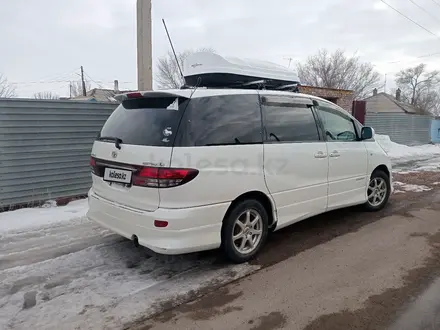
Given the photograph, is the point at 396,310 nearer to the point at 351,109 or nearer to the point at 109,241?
the point at 109,241

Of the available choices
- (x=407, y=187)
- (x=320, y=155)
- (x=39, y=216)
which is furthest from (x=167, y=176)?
(x=407, y=187)

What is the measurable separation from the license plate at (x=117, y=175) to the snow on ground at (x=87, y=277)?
0.93 metres

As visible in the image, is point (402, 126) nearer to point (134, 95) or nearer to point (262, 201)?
point (262, 201)

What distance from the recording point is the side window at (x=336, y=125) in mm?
4520

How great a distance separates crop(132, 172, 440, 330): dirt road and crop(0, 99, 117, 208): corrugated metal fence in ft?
12.6

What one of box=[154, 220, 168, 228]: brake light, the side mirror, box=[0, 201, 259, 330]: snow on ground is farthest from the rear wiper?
the side mirror

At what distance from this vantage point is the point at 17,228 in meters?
4.75

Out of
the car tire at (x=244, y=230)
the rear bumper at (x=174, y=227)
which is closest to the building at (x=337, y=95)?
the car tire at (x=244, y=230)

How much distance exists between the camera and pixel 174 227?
10.1 feet

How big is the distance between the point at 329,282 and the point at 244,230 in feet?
3.17

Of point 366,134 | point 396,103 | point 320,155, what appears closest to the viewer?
point 320,155

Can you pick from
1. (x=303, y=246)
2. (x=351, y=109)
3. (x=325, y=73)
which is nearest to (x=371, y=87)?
(x=325, y=73)

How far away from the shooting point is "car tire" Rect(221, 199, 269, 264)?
3.46 m

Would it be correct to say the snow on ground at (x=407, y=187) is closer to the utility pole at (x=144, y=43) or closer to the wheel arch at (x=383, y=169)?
the wheel arch at (x=383, y=169)
